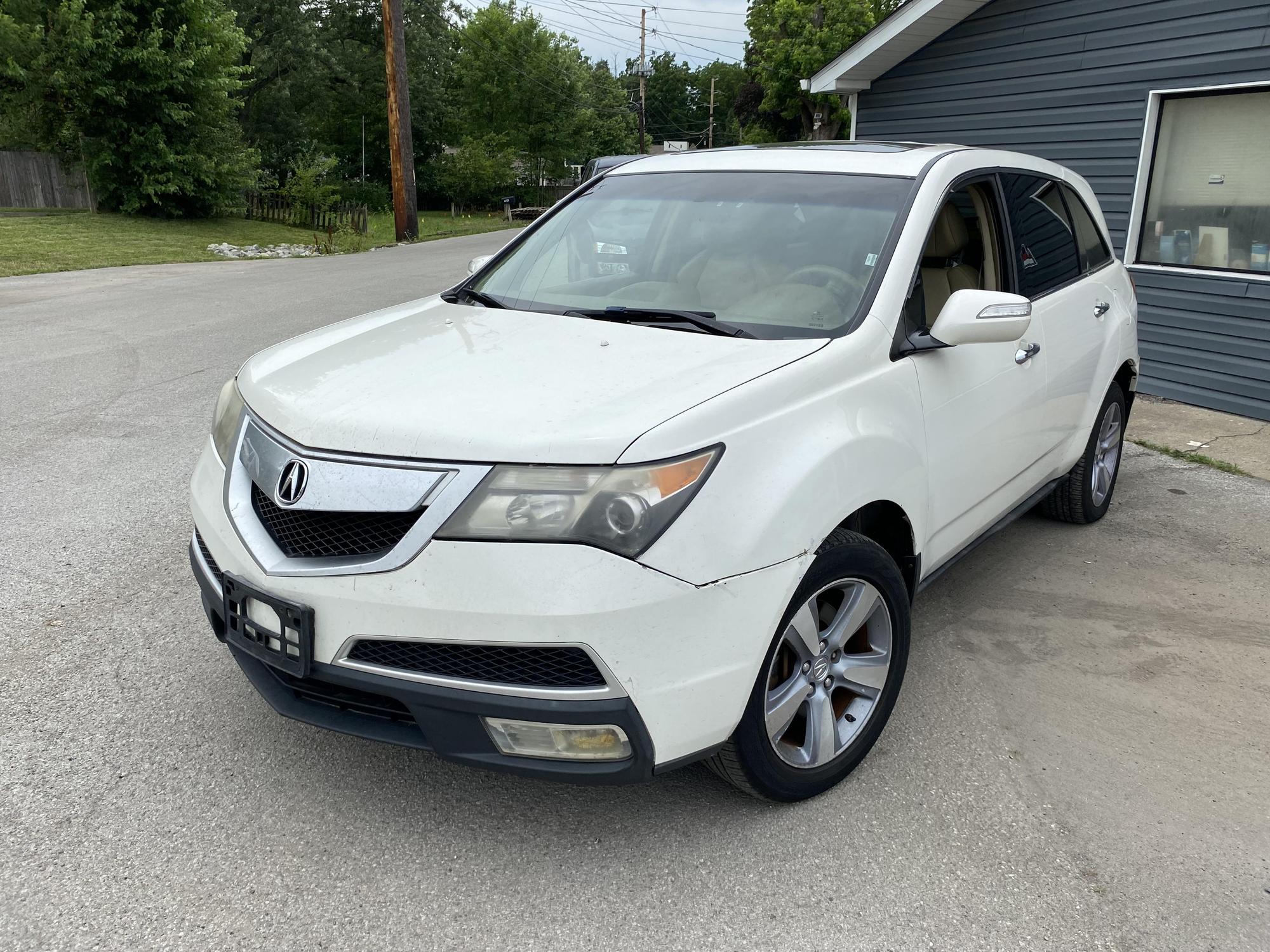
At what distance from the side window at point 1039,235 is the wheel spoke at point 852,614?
1729 millimetres

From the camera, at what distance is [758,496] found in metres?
2.38

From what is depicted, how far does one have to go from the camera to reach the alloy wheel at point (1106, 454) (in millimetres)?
4973

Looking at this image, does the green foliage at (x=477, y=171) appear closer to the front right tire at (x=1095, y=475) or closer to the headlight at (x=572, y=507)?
the front right tire at (x=1095, y=475)

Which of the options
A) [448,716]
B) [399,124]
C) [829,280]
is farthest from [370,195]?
[448,716]

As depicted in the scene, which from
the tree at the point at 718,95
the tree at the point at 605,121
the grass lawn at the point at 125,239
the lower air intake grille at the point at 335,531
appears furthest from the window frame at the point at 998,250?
the tree at the point at 718,95

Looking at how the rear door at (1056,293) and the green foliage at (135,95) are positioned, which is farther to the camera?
the green foliage at (135,95)

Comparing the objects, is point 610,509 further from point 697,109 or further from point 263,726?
point 697,109

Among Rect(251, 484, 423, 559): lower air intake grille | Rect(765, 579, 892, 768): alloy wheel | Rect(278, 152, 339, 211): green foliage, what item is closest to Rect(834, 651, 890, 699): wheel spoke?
Rect(765, 579, 892, 768): alloy wheel

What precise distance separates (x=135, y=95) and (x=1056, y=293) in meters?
26.7

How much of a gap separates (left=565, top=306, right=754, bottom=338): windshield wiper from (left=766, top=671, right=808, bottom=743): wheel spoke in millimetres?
1019

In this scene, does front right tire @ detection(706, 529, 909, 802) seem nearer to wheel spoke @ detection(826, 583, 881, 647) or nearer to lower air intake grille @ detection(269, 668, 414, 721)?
wheel spoke @ detection(826, 583, 881, 647)

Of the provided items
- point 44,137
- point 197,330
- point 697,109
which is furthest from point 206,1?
point 697,109

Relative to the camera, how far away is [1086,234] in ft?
15.6

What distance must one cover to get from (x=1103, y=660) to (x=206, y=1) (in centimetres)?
2911
